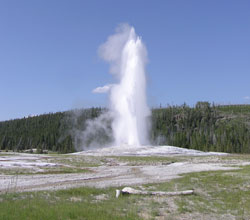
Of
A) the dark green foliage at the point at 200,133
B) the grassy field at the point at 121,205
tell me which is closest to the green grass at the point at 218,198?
the grassy field at the point at 121,205

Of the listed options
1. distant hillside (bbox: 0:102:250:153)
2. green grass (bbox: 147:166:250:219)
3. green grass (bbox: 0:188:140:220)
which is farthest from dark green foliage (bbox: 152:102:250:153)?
green grass (bbox: 0:188:140:220)

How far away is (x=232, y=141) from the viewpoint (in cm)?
13438

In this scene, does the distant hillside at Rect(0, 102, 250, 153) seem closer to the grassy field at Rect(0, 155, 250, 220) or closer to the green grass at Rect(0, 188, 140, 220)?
the grassy field at Rect(0, 155, 250, 220)

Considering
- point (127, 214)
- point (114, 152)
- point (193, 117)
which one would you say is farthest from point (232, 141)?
point (127, 214)

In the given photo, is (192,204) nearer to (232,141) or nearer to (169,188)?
(169,188)

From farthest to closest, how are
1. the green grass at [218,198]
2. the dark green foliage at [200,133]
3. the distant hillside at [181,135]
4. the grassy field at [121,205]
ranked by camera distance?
the distant hillside at [181,135], the dark green foliage at [200,133], the green grass at [218,198], the grassy field at [121,205]

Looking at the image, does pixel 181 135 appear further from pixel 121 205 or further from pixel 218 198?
pixel 121 205

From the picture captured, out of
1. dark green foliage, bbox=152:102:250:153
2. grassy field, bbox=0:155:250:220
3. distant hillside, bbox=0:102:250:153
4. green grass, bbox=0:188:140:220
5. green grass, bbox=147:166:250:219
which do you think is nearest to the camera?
green grass, bbox=0:188:140:220

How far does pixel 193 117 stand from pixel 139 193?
174498 millimetres

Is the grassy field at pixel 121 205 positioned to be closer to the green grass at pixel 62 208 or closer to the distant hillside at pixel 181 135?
the green grass at pixel 62 208

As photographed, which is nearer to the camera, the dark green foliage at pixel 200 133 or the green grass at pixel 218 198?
the green grass at pixel 218 198

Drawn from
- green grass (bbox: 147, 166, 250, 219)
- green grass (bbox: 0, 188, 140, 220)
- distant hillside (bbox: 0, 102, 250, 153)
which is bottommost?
green grass (bbox: 147, 166, 250, 219)

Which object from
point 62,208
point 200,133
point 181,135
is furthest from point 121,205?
point 200,133

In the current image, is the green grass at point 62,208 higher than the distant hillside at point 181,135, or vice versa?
the distant hillside at point 181,135
